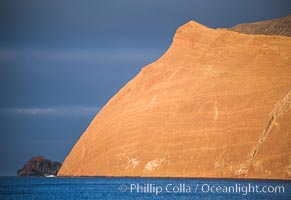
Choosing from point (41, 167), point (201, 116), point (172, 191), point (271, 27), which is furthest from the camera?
point (41, 167)

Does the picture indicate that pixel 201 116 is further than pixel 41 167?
No

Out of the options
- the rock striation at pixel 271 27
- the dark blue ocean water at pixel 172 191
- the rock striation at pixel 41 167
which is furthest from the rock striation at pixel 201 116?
the rock striation at pixel 41 167

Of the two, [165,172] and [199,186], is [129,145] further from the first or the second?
[199,186]

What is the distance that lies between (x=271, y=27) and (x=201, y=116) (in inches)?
892

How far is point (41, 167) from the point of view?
131125 millimetres

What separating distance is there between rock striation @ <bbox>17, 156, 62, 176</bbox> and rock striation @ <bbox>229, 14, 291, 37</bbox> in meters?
32.8

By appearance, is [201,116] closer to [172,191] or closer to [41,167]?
[172,191]

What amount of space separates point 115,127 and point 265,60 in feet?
59.9

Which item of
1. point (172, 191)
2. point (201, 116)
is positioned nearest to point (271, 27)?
point (201, 116)

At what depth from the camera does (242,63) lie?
100 meters

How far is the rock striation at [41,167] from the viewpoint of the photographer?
130 metres

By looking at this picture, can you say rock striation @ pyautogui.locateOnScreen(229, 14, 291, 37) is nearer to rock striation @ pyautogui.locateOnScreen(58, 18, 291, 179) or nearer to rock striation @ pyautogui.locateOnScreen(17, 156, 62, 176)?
rock striation @ pyautogui.locateOnScreen(58, 18, 291, 179)

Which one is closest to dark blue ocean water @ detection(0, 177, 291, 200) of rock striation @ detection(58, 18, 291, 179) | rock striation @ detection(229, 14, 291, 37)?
rock striation @ detection(58, 18, 291, 179)

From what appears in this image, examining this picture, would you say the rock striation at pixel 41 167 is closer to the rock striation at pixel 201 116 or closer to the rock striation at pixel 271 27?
the rock striation at pixel 201 116
